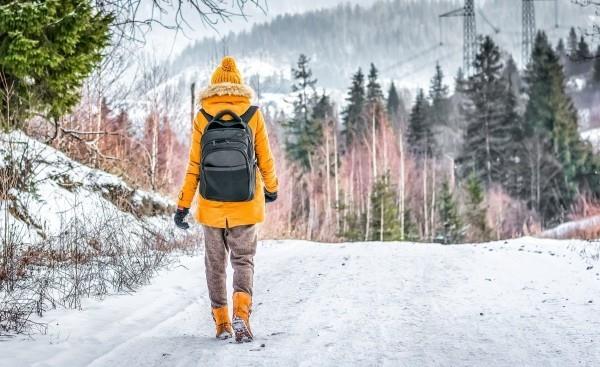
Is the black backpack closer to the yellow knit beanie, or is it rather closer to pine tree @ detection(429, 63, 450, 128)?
the yellow knit beanie

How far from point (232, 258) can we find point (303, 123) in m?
51.7

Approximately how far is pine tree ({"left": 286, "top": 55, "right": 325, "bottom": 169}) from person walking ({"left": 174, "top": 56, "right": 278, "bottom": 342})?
4310 cm

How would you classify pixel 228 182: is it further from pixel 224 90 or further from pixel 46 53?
pixel 46 53

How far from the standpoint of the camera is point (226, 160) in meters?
3.82

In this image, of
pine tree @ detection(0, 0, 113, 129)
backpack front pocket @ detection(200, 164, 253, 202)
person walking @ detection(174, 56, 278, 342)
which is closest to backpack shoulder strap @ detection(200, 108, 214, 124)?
person walking @ detection(174, 56, 278, 342)

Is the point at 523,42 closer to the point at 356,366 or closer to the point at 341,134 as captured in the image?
the point at 341,134

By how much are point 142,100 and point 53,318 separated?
63.3ft

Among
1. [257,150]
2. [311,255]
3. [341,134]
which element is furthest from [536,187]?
[257,150]

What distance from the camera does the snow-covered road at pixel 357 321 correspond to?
3.37m

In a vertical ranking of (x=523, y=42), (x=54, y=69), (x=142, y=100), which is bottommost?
(x=54, y=69)

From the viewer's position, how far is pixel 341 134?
61.2 meters

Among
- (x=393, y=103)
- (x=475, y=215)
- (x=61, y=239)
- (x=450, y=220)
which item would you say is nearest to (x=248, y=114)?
(x=61, y=239)

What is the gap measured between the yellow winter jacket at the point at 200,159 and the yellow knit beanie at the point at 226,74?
0.25 ft

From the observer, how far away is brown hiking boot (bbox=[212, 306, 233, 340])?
3.93m
